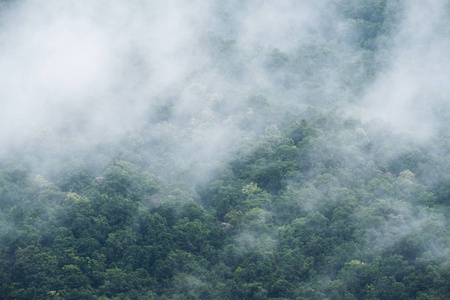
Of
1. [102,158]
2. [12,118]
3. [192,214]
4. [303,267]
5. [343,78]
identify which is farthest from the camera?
[343,78]

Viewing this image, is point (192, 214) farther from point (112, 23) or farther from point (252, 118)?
point (112, 23)

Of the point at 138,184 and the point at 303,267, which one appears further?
the point at 138,184

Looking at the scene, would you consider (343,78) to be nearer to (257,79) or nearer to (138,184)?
(257,79)

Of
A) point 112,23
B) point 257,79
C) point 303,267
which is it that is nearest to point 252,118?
point 257,79

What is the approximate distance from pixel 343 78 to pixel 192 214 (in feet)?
54.9

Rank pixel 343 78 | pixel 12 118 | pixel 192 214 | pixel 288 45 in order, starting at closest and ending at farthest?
pixel 192 214, pixel 12 118, pixel 343 78, pixel 288 45

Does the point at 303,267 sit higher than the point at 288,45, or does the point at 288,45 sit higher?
the point at 288,45

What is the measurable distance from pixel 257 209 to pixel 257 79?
46.8ft

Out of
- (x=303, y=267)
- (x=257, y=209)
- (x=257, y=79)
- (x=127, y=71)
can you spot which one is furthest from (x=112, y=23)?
(x=303, y=267)

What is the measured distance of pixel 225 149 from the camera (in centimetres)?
3559

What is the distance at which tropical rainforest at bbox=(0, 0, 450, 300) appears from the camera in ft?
88.7

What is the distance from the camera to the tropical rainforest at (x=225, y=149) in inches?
1065

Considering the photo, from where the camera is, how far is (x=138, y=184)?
3212 cm

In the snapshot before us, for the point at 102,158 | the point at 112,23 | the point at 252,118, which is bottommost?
the point at 102,158
